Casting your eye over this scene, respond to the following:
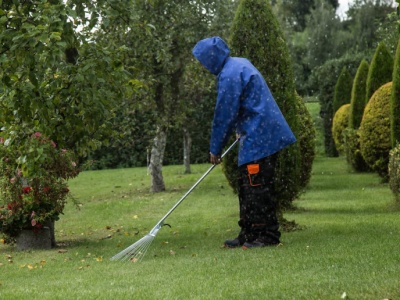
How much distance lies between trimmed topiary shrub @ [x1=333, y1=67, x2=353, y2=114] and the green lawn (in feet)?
38.1

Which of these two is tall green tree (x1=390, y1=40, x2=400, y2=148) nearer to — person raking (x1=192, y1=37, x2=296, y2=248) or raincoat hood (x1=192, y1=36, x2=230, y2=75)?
person raking (x1=192, y1=37, x2=296, y2=248)

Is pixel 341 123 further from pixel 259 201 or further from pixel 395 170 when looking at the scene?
pixel 259 201

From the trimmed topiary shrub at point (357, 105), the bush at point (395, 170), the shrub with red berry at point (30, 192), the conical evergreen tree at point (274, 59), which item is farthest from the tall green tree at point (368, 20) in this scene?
the shrub with red berry at point (30, 192)

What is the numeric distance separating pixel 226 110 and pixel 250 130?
318 millimetres

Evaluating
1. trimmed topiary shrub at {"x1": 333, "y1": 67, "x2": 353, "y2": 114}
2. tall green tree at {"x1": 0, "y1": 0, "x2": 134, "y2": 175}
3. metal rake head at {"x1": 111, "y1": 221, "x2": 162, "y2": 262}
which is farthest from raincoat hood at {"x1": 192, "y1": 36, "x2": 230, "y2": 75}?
trimmed topiary shrub at {"x1": 333, "y1": 67, "x2": 353, "y2": 114}

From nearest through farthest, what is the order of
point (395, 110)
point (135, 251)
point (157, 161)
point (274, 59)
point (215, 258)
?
1. point (215, 258)
2. point (135, 251)
3. point (274, 59)
4. point (395, 110)
5. point (157, 161)

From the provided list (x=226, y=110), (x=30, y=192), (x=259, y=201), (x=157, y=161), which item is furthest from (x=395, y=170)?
(x=157, y=161)

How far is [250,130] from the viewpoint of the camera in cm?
798

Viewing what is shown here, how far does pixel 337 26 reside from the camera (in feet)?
151

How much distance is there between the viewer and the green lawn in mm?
5859

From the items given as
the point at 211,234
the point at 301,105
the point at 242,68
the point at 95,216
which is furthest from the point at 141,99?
the point at 242,68

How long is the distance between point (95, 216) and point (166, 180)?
27.8 feet

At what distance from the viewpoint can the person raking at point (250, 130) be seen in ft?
26.0

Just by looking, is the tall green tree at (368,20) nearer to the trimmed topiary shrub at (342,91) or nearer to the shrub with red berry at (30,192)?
the trimmed topiary shrub at (342,91)
